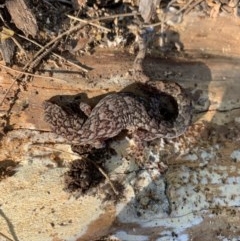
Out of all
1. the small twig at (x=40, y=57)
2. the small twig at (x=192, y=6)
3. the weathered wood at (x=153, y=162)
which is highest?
the small twig at (x=192, y=6)

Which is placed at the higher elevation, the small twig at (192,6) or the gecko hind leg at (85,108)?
the small twig at (192,6)

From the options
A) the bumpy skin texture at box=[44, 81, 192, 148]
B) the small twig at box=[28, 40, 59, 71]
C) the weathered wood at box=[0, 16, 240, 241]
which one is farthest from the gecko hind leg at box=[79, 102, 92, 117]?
the small twig at box=[28, 40, 59, 71]

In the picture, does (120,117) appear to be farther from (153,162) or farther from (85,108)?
(153,162)

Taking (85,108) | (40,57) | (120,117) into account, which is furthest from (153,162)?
(40,57)

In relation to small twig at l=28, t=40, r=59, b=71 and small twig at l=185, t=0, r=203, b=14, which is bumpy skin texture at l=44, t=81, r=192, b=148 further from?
small twig at l=185, t=0, r=203, b=14

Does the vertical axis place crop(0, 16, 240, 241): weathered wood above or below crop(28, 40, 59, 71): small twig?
below

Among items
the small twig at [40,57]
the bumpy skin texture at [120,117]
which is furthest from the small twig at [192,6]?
the small twig at [40,57]

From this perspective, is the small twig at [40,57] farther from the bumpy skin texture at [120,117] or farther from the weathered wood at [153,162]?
the bumpy skin texture at [120,117]

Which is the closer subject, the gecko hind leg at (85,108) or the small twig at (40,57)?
the small twig at (40,57)
